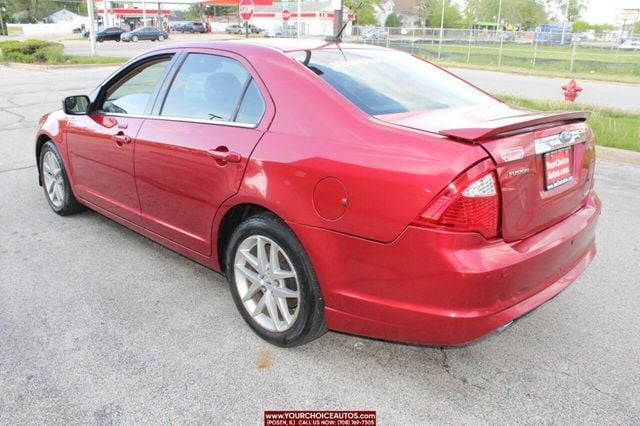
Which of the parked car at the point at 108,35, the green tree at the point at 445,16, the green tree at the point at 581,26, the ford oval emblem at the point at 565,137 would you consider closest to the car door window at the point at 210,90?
the ford oval emblem at the point at 565,137

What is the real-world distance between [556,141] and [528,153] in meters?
0.29

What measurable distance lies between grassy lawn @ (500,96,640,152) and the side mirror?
6351 mm

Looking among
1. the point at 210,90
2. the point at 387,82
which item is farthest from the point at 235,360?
the point at 387,82

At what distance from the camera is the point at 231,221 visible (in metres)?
3.27

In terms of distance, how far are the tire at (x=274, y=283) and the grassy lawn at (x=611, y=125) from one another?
21.8ft

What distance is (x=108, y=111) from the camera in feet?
14.2

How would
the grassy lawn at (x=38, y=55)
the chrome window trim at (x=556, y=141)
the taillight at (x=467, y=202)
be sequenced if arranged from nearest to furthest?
the taillight at (x=467, y=202) < the chrome window trim at (x=556, y=141) < the grassy lawn at (x=38, y=55)

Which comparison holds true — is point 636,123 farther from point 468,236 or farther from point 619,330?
point 468,236

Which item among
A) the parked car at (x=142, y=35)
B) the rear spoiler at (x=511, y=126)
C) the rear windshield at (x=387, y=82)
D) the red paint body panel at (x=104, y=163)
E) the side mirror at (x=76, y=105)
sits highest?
the parked car at (x=142, y=35)

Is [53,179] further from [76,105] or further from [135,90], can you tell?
[135,90]

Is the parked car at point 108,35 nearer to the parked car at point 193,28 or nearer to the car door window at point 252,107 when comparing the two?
the parked car at point 193,28

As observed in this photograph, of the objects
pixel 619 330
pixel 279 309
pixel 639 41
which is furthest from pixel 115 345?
pixel 639 41

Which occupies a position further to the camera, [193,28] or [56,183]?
[193,28]

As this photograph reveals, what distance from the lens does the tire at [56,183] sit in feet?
16.5
